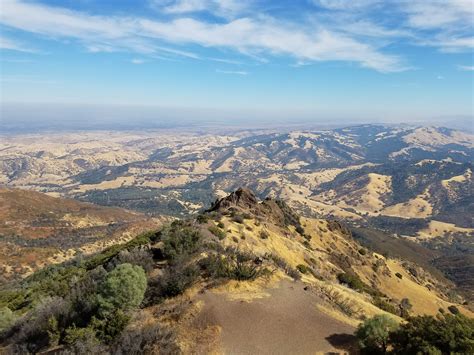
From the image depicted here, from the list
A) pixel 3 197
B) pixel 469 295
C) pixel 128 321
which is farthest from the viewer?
pixel 3 197

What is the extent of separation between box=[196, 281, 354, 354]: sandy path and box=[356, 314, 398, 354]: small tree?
1.13 m

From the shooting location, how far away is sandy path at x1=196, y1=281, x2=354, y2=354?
18.5m

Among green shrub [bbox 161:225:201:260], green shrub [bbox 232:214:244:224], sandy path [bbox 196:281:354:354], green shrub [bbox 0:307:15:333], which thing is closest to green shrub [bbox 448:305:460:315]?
green shrub [bbox 232:214:244:224]

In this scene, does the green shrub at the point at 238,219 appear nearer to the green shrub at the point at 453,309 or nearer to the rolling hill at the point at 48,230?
→ the green shrub at the point at 453,309

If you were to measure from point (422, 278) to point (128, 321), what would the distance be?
75.0 metres

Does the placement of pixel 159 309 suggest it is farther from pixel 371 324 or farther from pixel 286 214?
pixel 286 214

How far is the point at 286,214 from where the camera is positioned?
259 feet

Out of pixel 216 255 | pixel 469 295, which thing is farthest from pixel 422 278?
pixel 216 255

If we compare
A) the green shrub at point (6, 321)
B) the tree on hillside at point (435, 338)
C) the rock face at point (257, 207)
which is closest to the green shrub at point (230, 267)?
the tree on hillside at point (435, 338)

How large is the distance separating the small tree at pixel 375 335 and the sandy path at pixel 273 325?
113 centimetres

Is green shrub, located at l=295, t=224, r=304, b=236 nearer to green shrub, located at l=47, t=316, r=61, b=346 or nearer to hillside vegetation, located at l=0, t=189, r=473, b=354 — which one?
hillside vegetation, located at l=0, t=189, r=473, b=354

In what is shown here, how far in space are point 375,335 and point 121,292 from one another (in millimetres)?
13255

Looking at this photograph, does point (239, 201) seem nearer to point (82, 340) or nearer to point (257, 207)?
point (257, 207)

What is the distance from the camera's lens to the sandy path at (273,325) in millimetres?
18531
